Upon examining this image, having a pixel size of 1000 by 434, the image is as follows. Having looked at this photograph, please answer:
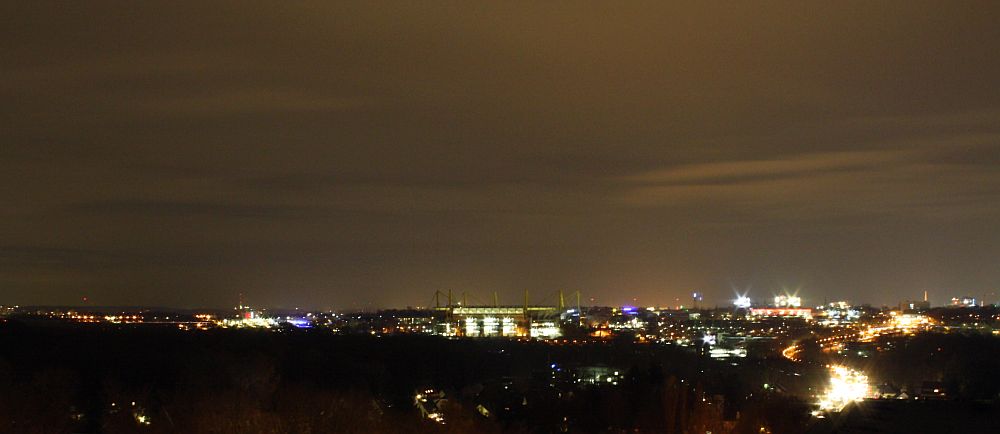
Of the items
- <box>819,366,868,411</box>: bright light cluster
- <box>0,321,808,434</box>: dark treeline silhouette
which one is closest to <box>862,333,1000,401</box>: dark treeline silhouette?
<box>819,366,868,411</box>: bright light cluster

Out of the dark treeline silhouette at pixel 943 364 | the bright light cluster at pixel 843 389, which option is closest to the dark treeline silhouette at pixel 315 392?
the bright light cluster at pixel 843 389

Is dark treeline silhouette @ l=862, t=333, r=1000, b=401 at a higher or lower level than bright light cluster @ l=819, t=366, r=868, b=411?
higher

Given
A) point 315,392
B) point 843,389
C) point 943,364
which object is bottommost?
point 843,389

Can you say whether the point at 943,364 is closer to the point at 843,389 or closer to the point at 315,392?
the point at 843,389

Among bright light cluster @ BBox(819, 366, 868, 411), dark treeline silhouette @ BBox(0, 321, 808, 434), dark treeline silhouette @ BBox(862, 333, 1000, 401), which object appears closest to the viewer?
dark treeline silhouette @ BBox(0, 321, 808, 434)

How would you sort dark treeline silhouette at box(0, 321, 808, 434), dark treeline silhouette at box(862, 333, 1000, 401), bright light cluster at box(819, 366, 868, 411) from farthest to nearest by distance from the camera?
dark treeline silhouette at box(862, 333, 1000, 401) → bright light cluster at box(819, 366, 868, 411) → dark treeline silhouette at box(0, 321, 808, 434)

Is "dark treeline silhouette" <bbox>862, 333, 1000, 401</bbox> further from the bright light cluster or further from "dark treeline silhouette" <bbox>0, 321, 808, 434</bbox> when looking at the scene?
"dark treeline silhouette" <bbox>0, 321, 808, 434</bbox>

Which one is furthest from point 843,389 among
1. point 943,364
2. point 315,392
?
point 315,392
